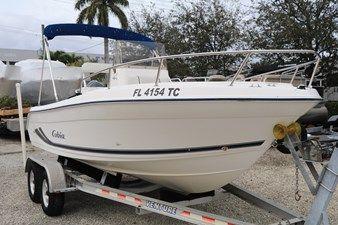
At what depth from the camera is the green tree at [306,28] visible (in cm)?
1642

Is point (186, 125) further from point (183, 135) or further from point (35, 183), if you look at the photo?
point (35, 183)

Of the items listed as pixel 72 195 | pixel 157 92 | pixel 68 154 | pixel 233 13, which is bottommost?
pixel 72 195

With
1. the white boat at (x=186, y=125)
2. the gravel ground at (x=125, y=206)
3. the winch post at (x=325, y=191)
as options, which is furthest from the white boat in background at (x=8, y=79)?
the winch post at (x=325, y=191)

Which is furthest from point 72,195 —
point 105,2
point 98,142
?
point 105,2

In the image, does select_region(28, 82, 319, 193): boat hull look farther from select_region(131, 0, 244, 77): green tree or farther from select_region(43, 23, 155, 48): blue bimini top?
select_region(131, 0, 244, 77): green tree

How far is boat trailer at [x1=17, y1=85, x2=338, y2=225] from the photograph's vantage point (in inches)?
142

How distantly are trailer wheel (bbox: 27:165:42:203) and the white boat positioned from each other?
3.43ft

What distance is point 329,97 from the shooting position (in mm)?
17359

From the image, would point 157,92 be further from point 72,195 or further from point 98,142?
point 72,195

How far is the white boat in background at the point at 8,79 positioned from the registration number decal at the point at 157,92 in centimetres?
913

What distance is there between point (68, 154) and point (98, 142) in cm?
77

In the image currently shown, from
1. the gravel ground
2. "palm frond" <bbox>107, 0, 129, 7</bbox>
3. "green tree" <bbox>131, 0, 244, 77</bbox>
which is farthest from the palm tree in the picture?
the gravel ground

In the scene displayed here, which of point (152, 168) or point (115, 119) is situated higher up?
point (115, 119)

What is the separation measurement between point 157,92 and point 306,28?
1382 centimetres
